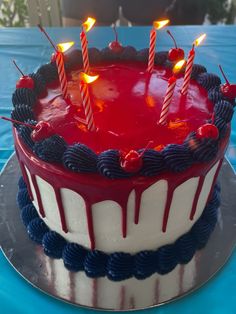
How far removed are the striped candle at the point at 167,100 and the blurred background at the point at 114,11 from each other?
8.61ft

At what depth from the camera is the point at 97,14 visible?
12.5ft

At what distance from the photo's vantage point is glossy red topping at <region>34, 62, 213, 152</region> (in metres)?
1.41

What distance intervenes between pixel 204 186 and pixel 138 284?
1.40ft

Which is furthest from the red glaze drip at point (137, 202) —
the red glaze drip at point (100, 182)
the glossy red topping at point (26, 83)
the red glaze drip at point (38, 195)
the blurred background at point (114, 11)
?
the blurred background at point (114, 11)

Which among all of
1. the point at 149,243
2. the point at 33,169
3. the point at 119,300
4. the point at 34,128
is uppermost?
the point at 34,128

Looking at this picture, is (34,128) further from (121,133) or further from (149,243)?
(149,243)

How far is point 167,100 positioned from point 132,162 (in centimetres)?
31

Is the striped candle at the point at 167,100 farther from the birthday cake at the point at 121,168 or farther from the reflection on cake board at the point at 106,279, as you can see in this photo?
the reflection on cake board at the point at 106,279

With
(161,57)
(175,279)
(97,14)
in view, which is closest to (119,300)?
(175,279)

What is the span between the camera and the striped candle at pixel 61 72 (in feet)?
5.02

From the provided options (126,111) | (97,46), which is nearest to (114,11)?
(97,46)

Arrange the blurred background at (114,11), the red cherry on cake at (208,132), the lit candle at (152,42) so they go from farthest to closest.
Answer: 1. the blurred background at (114,11)
2. the lit candle at (152,42)
3. the red cherry on cake at (208,132)

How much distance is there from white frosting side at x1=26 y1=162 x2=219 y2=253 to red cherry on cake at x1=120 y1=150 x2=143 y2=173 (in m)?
0.10

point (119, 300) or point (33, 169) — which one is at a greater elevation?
point (33, 169)
